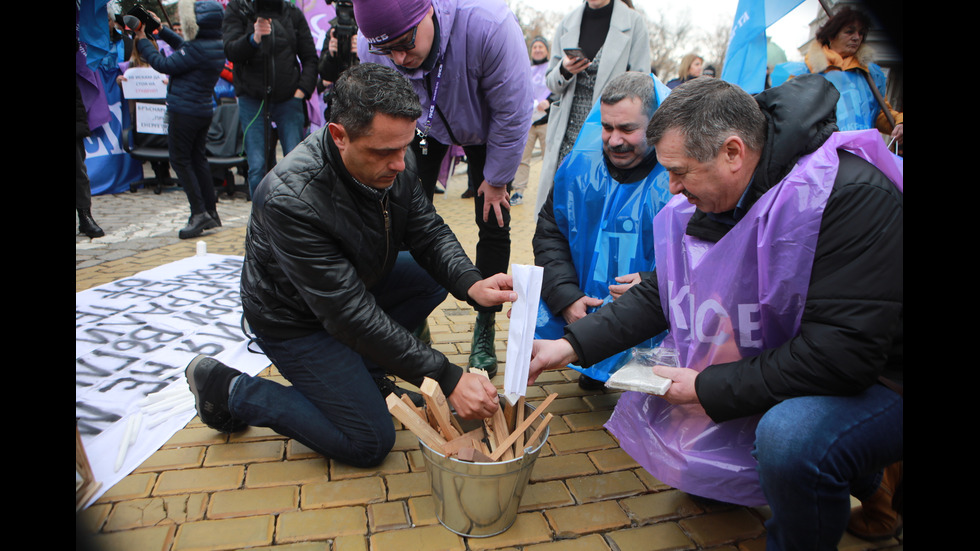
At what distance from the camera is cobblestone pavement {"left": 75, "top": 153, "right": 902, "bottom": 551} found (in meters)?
1.81

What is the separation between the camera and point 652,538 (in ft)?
6.15

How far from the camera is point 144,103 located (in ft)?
25.1

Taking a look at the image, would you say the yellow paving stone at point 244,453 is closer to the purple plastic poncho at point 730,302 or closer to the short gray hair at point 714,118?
the purple plastic poncho at point 730,302

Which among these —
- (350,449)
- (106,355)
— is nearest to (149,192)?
(106,355)

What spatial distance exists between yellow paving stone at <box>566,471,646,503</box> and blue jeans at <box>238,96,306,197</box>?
439 centimetres

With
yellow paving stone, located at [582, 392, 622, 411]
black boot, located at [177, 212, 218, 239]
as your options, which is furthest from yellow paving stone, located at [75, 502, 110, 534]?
black boot, located at [177, 212, 218, 239]

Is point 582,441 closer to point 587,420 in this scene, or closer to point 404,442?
point 587,420

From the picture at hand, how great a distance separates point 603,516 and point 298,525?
3.29 feet

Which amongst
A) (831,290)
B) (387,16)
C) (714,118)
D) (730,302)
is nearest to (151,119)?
(387,16)

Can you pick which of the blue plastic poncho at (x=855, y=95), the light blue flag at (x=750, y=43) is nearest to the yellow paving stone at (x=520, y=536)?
the light blue flag at (x=750, y=43)

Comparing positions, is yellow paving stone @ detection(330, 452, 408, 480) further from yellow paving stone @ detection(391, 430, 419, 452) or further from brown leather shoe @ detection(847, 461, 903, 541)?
brown leather shoe @ detection(847, 461, 903, 541)

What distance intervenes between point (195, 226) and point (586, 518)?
498cm
